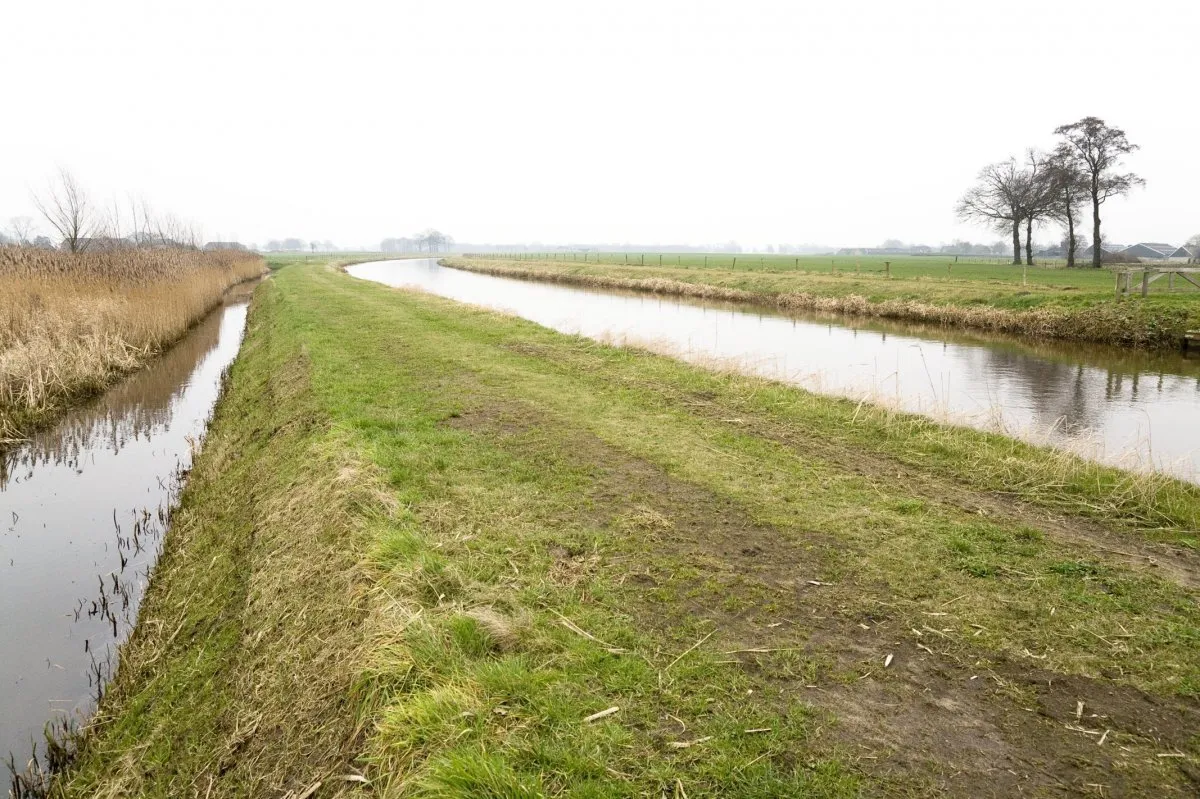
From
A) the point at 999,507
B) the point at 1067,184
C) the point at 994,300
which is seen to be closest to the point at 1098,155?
the point at 1067,184

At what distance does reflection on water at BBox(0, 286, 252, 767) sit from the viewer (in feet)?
17.2

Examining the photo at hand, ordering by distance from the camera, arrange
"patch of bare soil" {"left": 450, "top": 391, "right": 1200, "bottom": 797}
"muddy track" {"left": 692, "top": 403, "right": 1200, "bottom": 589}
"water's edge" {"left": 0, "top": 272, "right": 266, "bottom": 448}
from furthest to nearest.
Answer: "water's edge" {"left": 0, "top": 272, "right": 266, "bottom": 448}
"muddy track" {"left": 692, "top": 403, "right": 1200, "bottom": 589}
"patch of bare soil" {"left": 450, "top": 391, "right": 1200, "bottom": 797}

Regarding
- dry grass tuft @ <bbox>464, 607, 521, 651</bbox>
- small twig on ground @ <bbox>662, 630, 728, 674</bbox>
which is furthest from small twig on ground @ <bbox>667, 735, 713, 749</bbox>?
dry grass tuft @ <bbox>464, 607, 521, 651</bbox>

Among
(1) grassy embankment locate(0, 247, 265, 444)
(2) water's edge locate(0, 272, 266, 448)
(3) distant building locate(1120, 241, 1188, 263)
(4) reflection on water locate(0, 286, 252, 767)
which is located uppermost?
(3) distant building locate(1120, 241, 1188, 263)

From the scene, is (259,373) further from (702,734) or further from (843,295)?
(843,295)

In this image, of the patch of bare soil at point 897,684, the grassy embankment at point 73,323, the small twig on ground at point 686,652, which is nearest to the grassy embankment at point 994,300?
the patch of bare soil at point 897,684

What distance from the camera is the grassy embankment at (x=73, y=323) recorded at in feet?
39.7

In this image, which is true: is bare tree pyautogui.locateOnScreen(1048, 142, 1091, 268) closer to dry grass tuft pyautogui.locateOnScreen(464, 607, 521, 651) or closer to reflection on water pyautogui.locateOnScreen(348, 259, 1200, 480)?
reflection on water pyautogui.locateOnScreen(348, 259, 1200, 480)

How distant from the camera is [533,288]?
4538 centimetres

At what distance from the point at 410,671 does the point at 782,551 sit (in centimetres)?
297

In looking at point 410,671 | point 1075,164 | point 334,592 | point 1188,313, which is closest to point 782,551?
point 410,671

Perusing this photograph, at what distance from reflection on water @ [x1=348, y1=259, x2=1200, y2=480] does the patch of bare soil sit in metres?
4.66

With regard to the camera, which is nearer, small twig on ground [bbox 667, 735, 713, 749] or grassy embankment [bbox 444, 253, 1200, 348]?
small twig on ground [bbox 667, 735, 713, 749]

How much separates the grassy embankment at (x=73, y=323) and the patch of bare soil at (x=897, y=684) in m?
11.5
